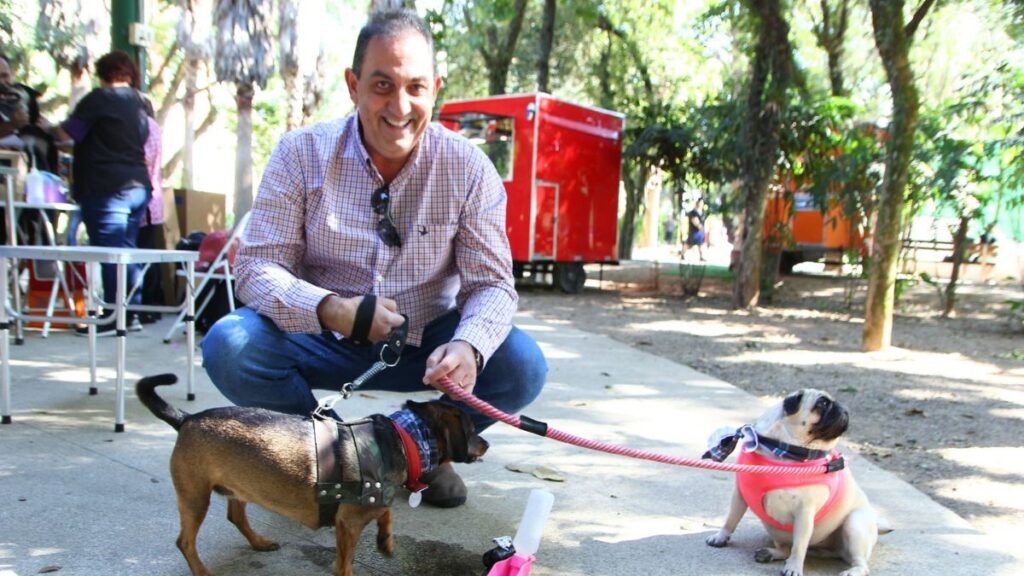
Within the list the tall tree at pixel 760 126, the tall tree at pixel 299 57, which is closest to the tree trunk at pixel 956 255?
the tall tree at pixel 760 126

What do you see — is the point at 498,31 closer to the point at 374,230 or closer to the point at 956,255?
the point at 956,255

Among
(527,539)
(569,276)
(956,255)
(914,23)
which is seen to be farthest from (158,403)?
(569,276)

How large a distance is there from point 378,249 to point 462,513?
1.03 metres

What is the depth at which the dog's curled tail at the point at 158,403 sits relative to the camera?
7.45 ft

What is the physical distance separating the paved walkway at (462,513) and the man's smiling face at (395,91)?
4.41 ft

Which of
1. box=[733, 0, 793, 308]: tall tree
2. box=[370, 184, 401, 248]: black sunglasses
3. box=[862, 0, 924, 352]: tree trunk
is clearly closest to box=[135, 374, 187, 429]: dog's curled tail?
box=[370, 184, 401, 248]: black sunglasses

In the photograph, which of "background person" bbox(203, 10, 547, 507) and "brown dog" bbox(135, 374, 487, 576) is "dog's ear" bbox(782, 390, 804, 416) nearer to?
"background person" bbox(203, 10, 547, 507)

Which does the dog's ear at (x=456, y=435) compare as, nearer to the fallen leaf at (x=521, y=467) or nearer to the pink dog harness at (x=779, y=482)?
the pink dog harness at (x=779, y=482)

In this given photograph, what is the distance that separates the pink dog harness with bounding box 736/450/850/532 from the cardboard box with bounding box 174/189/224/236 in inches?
286

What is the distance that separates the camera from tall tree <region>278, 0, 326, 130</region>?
1447 cm

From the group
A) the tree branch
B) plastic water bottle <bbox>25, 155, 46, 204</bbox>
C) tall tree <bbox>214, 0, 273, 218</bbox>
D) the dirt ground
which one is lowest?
the dirt ground

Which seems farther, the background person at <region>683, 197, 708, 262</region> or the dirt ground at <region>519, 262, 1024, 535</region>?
the background person at <region>683, 197, 708, 262</region>

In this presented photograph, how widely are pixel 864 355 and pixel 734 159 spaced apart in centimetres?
458

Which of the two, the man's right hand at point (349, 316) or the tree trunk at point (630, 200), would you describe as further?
the tree trunk at point (630, 200)
